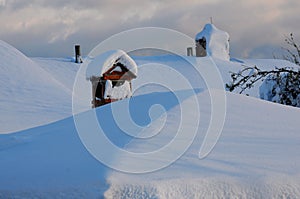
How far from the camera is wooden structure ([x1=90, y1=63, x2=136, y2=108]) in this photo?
8.15m

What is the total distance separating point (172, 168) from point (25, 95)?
925cm

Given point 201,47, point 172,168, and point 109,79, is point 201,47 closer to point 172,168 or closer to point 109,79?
point 109,79

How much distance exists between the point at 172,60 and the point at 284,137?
57.9ft

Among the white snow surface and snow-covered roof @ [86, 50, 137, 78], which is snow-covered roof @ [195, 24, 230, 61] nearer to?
snow-covered roof @ [86, 50, 137, 78]

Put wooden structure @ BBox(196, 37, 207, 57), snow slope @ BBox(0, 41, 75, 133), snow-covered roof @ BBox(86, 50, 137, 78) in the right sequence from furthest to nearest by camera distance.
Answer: wooden structure @ BBox(196, 37, 207, 57) < snow slope @ BBox(0, 41, 75, 133) < snow-covered roof @ BBox(86, 50, 137, 78)

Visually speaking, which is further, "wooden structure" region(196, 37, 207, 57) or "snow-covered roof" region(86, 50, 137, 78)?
"wooden structure" region(196, 37, 207, 57)

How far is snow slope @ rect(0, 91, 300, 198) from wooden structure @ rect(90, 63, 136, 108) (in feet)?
15.3

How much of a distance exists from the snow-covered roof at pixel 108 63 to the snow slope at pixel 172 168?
4.84m

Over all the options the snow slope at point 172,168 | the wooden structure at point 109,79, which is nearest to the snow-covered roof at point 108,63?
the wooden structure at point 109,79

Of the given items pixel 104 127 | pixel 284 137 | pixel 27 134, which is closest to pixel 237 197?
pixel 284 137

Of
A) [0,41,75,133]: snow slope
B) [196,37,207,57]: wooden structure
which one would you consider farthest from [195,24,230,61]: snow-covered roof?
[0,41,75,133]: snow slope

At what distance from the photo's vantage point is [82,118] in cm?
376

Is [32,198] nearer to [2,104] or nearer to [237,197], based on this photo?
[237,197]

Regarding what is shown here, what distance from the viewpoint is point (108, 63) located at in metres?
8.33
